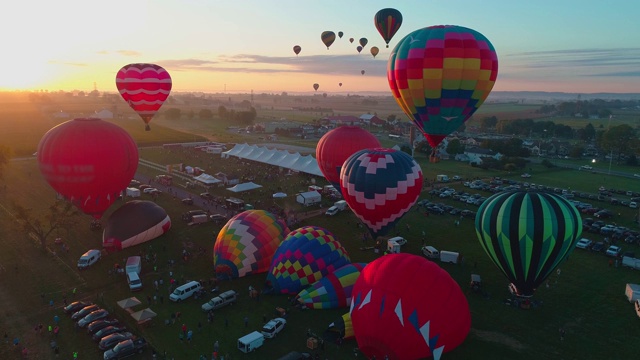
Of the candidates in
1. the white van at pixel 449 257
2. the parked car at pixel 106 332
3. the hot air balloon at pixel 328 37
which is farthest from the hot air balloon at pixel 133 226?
the hot air balloon at pixel 328 37

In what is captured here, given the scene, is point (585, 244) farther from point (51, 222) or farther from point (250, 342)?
point (51, 222)

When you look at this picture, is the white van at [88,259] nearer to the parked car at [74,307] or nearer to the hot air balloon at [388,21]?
the parked car at [74,307]

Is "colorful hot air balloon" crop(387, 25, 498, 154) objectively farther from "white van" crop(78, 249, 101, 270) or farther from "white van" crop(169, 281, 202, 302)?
"white van" crop(78, 249, 101, 270)

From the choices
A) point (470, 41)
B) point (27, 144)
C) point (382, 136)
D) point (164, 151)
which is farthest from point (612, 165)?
point (27, 144)

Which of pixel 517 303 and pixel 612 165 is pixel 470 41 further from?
pixel 612 165

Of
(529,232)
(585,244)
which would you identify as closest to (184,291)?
(529,232)

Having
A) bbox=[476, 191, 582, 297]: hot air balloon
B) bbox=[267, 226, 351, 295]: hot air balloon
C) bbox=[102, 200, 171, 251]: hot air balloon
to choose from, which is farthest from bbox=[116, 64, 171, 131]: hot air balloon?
bbox=[476, 191, 582, 297]: hot air balloon

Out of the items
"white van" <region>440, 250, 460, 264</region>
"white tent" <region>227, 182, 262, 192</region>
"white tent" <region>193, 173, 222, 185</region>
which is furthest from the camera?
"white tent" <region>193, 173, 222, 185</region>
